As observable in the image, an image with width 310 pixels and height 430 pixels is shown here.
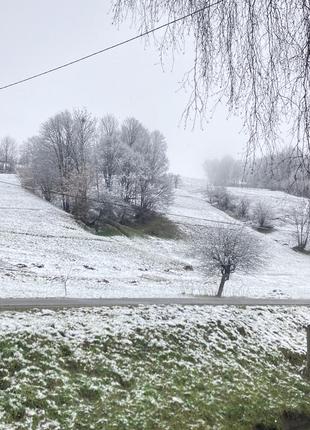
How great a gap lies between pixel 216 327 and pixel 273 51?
11781 millimetres

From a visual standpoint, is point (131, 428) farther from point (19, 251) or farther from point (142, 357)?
point (19, 251)

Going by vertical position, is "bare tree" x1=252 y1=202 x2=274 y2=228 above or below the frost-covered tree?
below

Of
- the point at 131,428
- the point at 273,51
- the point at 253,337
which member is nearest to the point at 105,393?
the point at 131,428

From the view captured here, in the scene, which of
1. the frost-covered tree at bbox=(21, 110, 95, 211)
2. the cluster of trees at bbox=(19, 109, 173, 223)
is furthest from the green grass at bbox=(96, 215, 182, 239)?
the frost-covered tree at bbox=(21, 110, 95, 211)

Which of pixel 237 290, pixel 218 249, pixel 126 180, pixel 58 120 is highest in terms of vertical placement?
pixel 58 120

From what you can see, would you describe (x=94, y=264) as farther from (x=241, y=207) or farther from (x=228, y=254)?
(x=241, y=207)

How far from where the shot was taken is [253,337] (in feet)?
45.9

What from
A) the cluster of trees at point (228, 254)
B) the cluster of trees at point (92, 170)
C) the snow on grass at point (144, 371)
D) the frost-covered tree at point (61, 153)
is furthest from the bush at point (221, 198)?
the snow on grass at point (144, 371)

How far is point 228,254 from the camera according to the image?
116 ft

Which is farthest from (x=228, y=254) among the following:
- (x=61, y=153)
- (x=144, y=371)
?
(x=61, y=153)

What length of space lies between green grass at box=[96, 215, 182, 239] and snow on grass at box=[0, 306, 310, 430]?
41.8 metres

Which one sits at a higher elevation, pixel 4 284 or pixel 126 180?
pixel 126 180

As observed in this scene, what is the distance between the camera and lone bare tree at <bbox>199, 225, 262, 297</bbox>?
116 feet

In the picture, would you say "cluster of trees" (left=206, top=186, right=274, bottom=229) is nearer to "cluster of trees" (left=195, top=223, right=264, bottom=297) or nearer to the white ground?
the white ground
